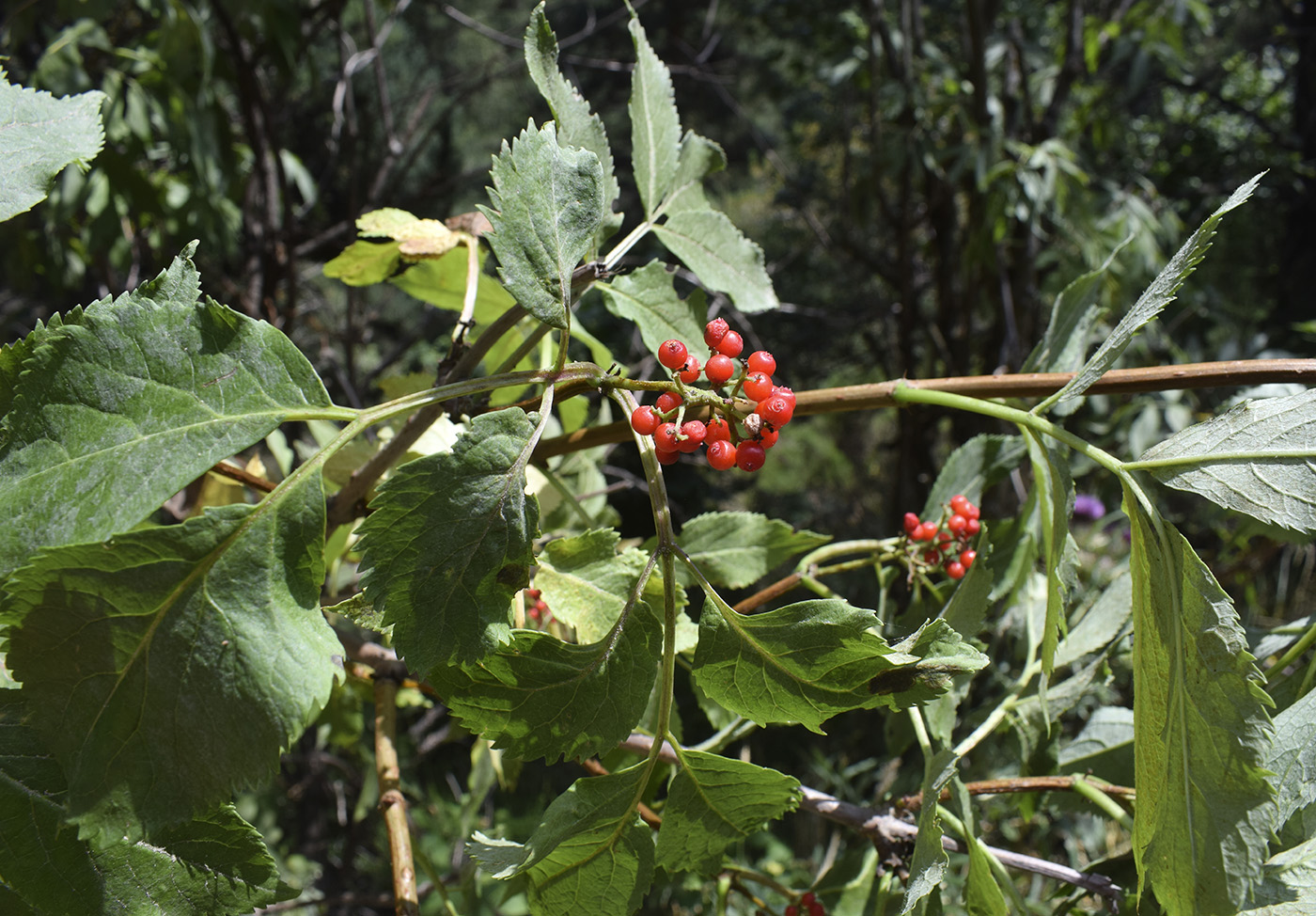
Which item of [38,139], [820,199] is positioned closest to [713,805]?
[38,139]

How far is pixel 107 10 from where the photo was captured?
1521 millimetres

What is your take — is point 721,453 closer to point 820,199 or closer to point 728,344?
point 728,344

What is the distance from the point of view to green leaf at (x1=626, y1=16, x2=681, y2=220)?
57 cm

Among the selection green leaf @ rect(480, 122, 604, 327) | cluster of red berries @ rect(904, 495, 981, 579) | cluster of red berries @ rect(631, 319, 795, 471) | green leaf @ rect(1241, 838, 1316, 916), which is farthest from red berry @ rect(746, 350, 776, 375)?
green leaf @ rect(1241, 838, 1316, 916)

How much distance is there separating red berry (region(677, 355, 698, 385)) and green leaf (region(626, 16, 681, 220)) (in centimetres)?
14

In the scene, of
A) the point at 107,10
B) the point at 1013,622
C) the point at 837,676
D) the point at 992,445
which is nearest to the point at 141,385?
the point at 837,676

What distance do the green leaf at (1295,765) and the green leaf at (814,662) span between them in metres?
0.25

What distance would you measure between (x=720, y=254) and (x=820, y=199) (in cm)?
464

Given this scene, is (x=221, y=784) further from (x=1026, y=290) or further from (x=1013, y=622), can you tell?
(x=1026, y=290)

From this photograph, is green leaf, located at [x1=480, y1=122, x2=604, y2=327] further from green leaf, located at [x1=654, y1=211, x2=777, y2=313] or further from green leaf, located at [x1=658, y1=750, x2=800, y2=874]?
green leaf, located at [x1=658, y1=750, x2=800, y2=874]

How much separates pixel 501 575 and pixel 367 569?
0.06 m

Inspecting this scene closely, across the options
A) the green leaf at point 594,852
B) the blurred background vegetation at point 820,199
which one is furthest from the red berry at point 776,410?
the blurred background vegetation at point 820,199

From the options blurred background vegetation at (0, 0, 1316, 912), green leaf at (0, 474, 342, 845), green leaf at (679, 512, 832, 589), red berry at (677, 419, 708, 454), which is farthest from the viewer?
blurred background vegetation at (0, 0, 1316, 912)

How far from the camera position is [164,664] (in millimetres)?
346
